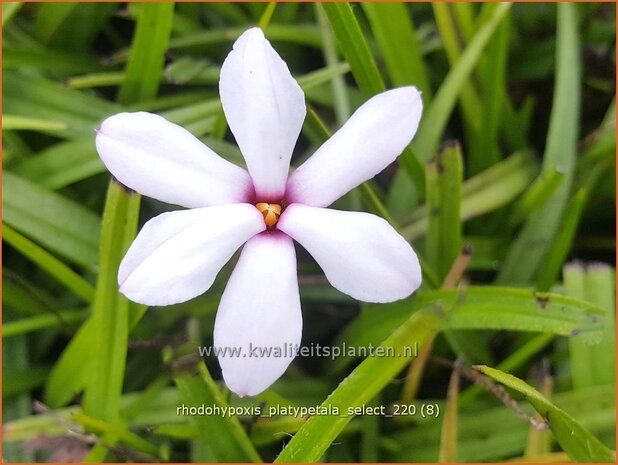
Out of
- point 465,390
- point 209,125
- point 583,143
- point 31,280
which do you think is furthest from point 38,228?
point 583,143

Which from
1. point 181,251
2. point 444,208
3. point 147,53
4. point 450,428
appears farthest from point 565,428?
point 147,53

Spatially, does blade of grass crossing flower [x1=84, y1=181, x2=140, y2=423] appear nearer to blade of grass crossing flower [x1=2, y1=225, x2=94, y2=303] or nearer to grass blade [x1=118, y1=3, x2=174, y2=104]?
blade of grass crossing flower [x1=2, y1=225, x2=94, y2=303]

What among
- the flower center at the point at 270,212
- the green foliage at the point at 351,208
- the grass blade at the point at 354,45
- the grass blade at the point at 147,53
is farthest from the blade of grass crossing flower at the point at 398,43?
the flower center at the point at 270,212

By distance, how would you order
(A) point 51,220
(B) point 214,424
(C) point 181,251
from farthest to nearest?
(A) point 51,220 → (B) point 214,424 → (C) point 181,251

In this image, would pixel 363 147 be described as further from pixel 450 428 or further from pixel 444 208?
pixel 450 428

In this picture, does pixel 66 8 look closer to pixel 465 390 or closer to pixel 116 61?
pixel 116 61

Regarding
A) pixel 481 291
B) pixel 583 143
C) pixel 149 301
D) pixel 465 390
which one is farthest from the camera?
pixel 583 143
